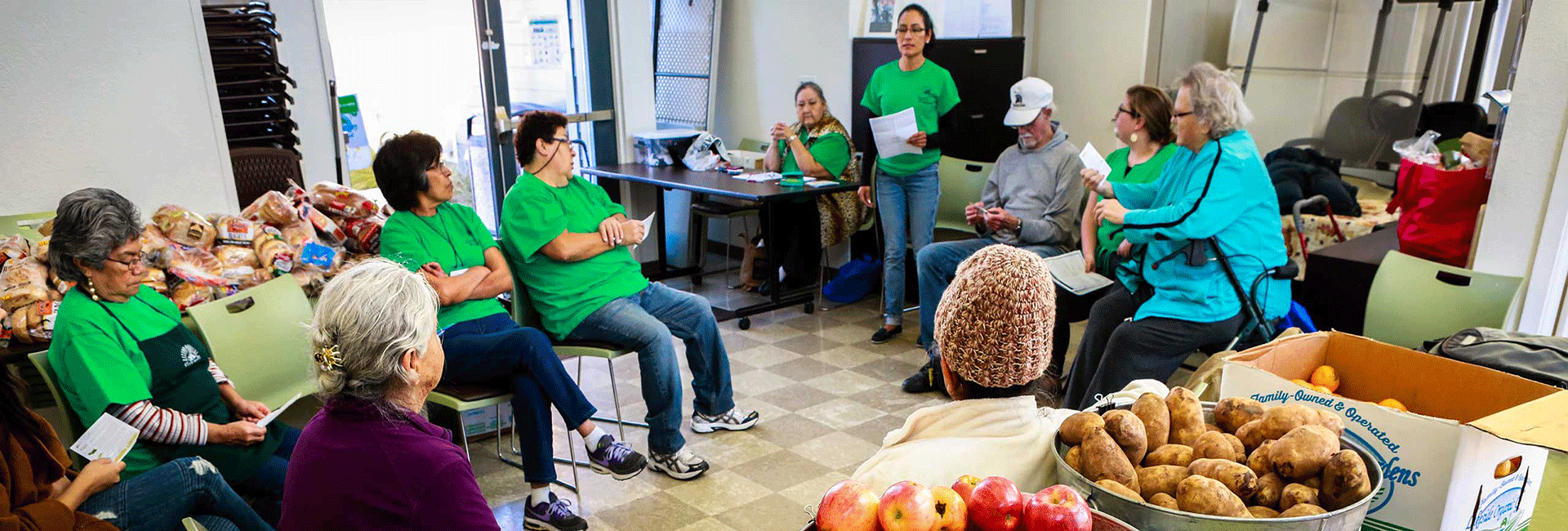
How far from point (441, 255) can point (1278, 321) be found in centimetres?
269

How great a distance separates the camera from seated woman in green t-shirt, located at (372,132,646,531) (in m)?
2.81

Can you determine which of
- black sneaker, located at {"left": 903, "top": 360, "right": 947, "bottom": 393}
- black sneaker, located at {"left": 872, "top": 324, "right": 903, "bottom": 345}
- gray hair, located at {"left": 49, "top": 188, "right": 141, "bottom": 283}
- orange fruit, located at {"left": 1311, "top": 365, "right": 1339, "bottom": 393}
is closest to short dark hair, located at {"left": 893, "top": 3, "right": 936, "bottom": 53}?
black sneaker, located at {"left": 872, "top": 324, "right": 903, "bottom": 345}

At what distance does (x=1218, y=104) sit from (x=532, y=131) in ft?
7.30

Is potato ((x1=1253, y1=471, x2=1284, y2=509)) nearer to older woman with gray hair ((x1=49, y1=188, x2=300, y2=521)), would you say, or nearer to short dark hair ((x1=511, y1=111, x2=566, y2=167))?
older woman with gray hair ((x1=49, y1=188, x2=300, y2=521))

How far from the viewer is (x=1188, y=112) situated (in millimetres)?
2793

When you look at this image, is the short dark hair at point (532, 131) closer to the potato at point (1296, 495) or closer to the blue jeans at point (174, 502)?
the blue jeans at point (174, 502)

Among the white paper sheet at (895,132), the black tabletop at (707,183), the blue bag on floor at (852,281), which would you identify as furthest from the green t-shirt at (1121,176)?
the blue bag on floor at (852,281)

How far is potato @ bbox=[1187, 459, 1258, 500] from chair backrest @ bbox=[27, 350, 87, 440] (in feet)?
8.03

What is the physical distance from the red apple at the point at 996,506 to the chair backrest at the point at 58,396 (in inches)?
85.0

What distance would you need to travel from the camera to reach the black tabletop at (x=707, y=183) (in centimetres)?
484

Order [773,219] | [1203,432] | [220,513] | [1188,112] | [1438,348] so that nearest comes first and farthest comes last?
[1203,432]
[1438,348]
[220,513]
[1188,112]
[773,219]

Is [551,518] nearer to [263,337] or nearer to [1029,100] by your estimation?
[263,337]

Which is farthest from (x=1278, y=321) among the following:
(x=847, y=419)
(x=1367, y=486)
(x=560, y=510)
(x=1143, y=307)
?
(x=560, y=510)

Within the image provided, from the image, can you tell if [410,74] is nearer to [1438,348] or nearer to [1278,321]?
[1278,321]
